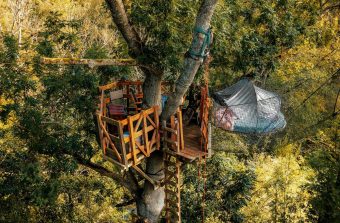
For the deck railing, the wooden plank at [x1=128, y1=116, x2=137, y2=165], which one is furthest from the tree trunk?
the wooden plank at [x1=128, y1=116, x2=137, y2=165]

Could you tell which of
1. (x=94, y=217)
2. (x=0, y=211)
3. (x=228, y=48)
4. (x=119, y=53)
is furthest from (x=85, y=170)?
(x=228, y=48)

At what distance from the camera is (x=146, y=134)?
7.84 metres

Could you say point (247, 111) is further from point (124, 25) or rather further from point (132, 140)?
point (124, 25)

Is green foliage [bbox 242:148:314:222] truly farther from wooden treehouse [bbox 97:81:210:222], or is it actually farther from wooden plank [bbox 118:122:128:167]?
wooden plank [bbox 118:122:128:167]

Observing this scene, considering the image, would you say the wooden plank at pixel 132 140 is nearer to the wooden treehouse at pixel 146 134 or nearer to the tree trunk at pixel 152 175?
the wooden treehouse at pixel 146 134

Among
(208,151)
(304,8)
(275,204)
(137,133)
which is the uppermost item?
(304,8)

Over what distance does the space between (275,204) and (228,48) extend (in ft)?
17.8

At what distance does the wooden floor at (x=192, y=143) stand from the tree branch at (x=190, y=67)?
1.00 metres

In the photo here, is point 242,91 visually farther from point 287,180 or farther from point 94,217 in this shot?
point 94,217

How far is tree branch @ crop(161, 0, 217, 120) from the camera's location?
6277 millimetres

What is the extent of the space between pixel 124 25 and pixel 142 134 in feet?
7.96

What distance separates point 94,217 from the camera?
1262 centimetres

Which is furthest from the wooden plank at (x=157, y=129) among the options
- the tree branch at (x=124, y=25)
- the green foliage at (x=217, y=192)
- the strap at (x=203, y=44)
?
the green foliage at (x=217, y=192)

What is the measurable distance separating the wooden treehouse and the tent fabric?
133 centimetres
